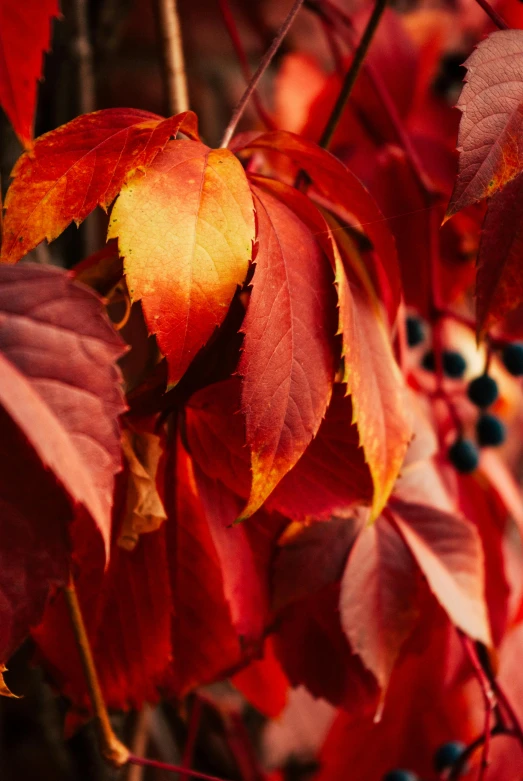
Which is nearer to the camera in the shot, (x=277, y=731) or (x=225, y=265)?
(x=225, y=265)

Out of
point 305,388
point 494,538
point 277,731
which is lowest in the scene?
point 277,731

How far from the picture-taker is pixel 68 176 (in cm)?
30

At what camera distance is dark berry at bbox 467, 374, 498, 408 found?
22.7 inches

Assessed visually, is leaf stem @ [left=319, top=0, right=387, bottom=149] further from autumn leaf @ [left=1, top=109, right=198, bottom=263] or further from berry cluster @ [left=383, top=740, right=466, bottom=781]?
berry cluster @ [left=383, top=740, right=466, bottom=781]

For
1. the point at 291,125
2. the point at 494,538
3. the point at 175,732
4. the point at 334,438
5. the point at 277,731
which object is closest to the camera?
the point at 334,438

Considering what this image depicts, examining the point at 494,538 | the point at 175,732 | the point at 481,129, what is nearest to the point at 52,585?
the point at 481,129

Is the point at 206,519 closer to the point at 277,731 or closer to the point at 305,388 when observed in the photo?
the point at 305,388

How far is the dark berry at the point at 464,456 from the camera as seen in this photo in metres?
0.57

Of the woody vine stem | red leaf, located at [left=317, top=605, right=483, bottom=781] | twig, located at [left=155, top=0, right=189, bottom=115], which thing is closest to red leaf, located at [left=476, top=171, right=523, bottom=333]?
the woody vine stem

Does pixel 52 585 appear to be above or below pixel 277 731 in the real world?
above

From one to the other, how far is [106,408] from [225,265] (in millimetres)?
81

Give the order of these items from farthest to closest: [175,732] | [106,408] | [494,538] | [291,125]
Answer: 1. [175,732]
2. [291,125]
3. [494,538]
4. [106,408]

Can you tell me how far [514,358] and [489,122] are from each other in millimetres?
296

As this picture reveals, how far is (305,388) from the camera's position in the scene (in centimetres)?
30
